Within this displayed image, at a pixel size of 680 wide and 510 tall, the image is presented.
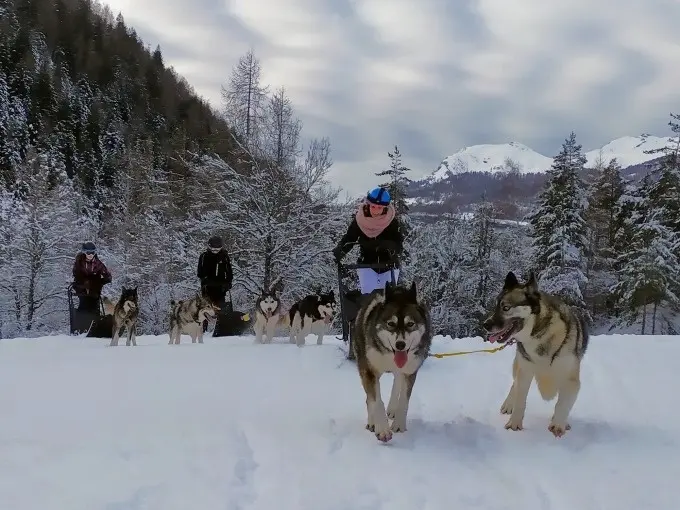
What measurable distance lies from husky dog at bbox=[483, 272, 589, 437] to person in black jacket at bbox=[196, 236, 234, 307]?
26.5 ft

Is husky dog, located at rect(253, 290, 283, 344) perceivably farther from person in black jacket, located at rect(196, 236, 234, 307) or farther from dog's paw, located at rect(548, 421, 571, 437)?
dog's paw, located at rect(548, 421, 571, 437)

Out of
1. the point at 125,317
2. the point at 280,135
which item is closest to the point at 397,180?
the point at 280,135

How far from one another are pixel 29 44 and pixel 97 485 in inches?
2917

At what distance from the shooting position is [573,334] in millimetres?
4000

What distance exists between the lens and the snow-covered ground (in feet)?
9.20

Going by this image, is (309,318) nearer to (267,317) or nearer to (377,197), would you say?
(267,317)

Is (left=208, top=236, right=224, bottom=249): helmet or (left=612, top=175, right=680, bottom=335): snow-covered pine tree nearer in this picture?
(left=208, top=236, right=224, bottom=249): helmet

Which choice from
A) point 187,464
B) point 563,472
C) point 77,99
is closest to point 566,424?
point 563,472

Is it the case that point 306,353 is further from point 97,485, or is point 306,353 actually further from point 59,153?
point 59,153

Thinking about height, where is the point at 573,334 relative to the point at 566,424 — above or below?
above

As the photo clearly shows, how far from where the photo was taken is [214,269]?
1148 centimetres

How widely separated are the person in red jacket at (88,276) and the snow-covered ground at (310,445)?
5.39 m

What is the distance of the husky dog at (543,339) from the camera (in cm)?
391

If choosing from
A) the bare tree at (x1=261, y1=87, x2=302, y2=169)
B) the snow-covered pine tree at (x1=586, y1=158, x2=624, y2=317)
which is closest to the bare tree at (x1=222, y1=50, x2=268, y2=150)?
the bare tree at (x1=261, y1=87, x2=302, y2=169)
